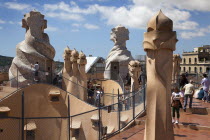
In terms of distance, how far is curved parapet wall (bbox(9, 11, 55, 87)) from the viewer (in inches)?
677

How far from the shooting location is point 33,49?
1766cm

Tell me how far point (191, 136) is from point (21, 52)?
13.4 m

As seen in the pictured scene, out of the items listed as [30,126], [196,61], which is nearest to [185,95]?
[30,126]

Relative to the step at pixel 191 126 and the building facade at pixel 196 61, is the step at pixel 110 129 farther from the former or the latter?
the building facade at pixel 196 61

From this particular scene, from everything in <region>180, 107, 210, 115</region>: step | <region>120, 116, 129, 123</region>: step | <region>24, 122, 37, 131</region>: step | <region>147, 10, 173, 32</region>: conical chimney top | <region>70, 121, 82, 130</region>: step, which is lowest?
<region>24, 122, 37, 131</region>: step

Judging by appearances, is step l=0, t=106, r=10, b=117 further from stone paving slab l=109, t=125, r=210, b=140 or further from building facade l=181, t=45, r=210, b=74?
building facade l=181, t=45, r=210, b=74

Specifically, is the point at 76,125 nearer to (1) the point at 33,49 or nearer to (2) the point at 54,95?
(2) the point at 54,95

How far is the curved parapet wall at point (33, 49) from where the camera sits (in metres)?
17.2

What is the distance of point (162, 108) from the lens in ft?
15.3

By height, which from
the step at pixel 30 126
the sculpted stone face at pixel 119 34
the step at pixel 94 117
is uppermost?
the sculpted stone face at pixel 119 34

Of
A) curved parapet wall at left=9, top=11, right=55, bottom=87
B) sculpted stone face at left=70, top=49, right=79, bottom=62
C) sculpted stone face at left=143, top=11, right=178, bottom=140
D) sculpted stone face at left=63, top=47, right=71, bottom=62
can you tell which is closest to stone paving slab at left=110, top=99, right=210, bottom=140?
sculpted stone face at left=143, top=11, right=178, bottom=140

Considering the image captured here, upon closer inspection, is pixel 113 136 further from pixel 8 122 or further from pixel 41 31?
pixel 41 31

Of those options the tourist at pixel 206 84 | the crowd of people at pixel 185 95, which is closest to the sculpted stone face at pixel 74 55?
the crowd of people at pixel 185 95

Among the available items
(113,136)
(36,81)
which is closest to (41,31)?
(36,81)
